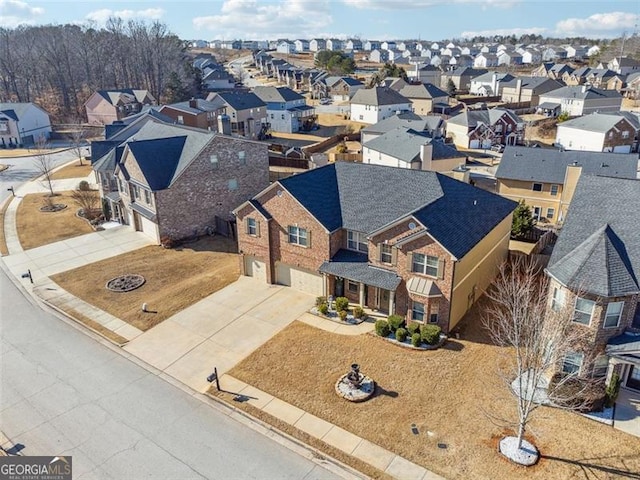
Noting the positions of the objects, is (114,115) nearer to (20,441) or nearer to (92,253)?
(92,253)

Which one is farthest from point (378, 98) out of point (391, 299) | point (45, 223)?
point (391, 299)

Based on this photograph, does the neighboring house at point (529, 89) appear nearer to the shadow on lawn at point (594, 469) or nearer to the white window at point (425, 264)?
the white window at point (425, 264)

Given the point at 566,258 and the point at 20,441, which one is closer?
the point at 20,441

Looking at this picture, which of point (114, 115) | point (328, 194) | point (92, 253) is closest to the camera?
point (328, 194)

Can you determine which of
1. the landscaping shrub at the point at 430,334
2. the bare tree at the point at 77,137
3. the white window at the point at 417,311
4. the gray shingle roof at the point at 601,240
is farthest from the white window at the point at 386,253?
the bare tree at the point at 77,137

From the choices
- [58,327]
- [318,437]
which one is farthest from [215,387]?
[58,327]

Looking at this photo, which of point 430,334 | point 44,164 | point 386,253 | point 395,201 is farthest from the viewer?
point 44,164

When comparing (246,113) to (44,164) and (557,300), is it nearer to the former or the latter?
(44,164)
